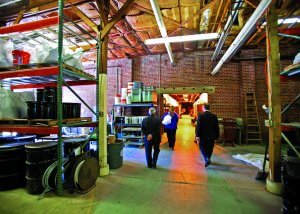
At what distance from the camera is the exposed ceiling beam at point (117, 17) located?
4.09 meters

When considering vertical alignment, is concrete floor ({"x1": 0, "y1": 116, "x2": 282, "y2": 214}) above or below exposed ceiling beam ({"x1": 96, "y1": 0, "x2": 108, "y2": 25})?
below

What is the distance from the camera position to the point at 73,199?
3062mm

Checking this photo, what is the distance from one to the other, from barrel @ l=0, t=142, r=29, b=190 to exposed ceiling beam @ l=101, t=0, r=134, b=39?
3326mm

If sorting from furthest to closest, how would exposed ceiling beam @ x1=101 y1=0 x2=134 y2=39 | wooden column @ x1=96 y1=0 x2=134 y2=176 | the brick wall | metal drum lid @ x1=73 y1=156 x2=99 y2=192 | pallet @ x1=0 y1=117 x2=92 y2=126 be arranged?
the brick wall → wooden column @ x1=96 y1=0 x2=134 y2=176 → exposed ceiling beam @ x1=101 y1=0 x2=134 y2=39 → metal drum lid @ x1=73 y1=156 x2=99 y2=192 → pallet @ x1=0 y1=117 x2=92 y2=126

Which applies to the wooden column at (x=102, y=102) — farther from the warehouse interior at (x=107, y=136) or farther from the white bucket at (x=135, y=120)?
the white bucket at (x=135, y=120)

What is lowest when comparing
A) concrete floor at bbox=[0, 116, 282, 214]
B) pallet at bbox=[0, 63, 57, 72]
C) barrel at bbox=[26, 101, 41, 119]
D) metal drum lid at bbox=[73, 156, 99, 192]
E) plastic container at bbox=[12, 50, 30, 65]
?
concrete floor at bbox=[0, 116, 282, 214]

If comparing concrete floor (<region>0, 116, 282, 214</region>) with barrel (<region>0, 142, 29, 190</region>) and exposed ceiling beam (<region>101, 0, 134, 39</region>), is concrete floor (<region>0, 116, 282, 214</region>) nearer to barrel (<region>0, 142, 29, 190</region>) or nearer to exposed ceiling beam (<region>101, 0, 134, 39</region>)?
barrel (<region>0, 142, 29, 190</region>)

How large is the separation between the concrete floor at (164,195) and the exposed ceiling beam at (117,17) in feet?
12.2

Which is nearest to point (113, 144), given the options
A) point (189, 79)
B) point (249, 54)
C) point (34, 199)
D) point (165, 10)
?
point (34, 199)

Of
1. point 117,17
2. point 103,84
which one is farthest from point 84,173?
point 117,17

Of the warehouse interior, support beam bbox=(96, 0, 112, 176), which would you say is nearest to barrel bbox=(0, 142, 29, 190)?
the warehouse interior

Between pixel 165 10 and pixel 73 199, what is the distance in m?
5.57

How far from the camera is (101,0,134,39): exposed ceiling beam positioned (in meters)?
4.09

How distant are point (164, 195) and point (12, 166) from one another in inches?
127
